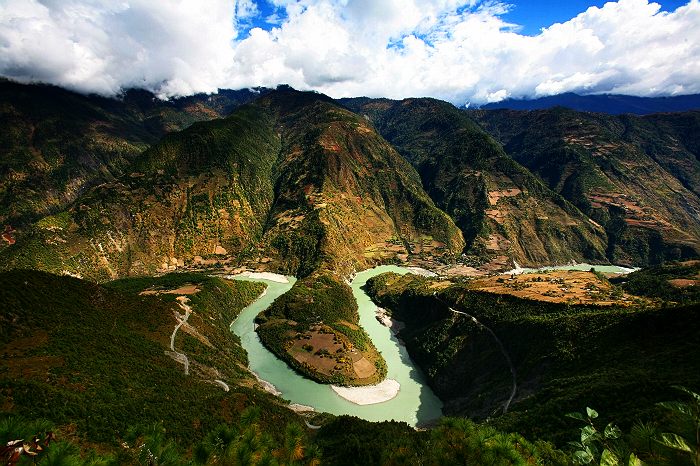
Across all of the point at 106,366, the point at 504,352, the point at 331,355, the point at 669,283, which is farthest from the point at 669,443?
the point at 669,283

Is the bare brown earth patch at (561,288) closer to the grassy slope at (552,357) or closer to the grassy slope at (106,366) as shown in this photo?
the grassy slope at (552,357)

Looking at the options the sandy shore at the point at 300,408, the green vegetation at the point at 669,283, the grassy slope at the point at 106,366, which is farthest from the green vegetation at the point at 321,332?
the green vegetation at the point at 669,283

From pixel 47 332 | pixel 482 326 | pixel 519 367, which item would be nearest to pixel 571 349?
pixel 519 367

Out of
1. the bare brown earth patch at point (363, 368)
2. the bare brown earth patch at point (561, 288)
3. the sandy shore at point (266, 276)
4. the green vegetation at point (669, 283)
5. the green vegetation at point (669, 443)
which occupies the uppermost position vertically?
the green vegetation at point (669, 443)

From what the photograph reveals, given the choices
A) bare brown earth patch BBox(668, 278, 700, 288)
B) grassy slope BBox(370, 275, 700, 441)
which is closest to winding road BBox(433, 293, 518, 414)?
grassy slope BBox(370, 275, 700, 441)

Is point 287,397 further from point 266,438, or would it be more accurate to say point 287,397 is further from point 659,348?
point 266,438
